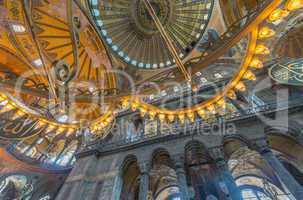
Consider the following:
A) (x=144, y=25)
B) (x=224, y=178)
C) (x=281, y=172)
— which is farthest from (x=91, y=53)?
(x=281, y=172)

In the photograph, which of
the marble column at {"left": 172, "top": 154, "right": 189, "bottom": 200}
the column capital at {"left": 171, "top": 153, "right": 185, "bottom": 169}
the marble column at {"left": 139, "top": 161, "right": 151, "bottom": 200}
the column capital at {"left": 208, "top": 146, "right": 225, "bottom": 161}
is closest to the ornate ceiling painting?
the column capital at {"left": 208, "top": 146, "right": 225, "bottom": 161}

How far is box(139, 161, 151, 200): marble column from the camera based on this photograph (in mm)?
8619

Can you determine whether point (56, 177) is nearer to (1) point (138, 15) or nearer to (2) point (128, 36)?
(2) point (128, 36)

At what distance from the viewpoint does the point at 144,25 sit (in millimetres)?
18625

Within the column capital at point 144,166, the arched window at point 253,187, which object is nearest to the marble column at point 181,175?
the column capital at point 144,166

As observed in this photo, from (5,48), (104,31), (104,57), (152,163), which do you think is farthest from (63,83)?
(104,31)

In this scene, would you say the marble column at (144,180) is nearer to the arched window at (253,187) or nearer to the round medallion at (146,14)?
the arched window at (253,187)

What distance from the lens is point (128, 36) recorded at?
18641mm

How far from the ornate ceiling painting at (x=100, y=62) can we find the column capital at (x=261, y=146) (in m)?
2.64

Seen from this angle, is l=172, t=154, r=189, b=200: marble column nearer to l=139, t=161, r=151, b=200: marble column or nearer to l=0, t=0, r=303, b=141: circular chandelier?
l=139, t=161, r=151, b=200: marble column

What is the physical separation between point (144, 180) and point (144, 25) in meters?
16.0

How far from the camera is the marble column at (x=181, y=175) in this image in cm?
783

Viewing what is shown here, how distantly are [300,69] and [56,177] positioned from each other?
64.6ft

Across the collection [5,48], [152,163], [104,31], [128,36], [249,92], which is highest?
[128,36]
